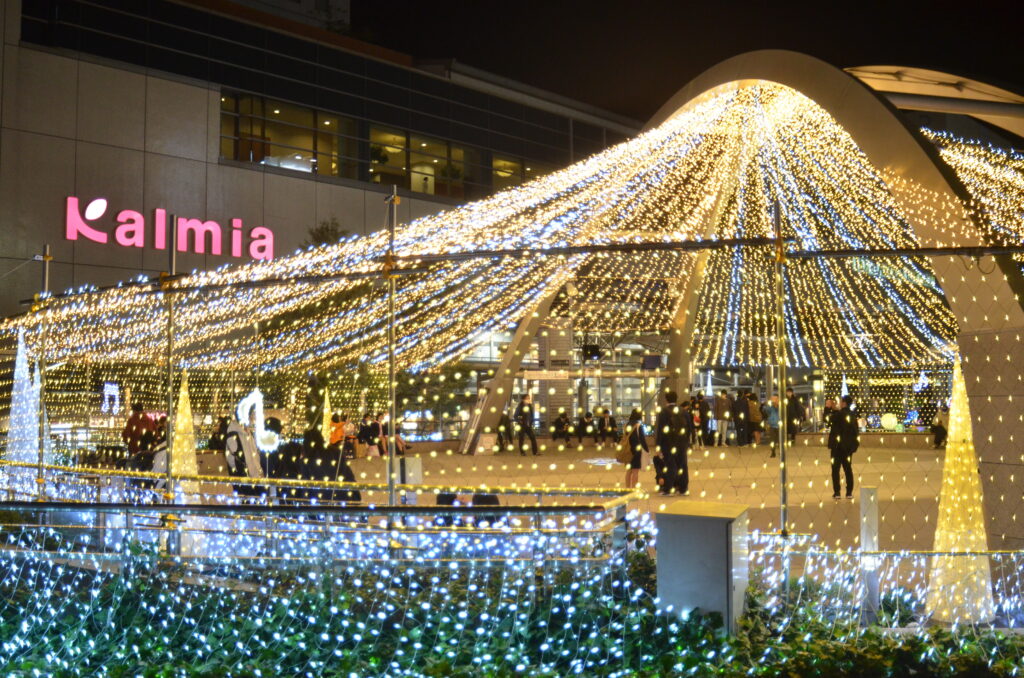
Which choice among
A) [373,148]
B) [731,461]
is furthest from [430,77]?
[731,461]

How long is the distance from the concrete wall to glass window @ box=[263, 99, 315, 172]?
668mm

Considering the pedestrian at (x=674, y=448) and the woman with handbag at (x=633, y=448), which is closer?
the pedestrian at (x=674, y=448)

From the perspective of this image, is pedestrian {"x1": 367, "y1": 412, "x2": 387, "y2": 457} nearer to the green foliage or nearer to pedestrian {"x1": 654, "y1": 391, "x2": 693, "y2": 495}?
pedestrian {"x1": 654, "y1": 391, "x2": 693, "y2": 495}

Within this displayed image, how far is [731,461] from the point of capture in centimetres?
1956

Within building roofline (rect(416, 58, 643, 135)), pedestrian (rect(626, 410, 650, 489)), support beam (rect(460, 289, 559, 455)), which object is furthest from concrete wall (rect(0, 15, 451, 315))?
pedestrian (rect(626, 410, 650, 489))

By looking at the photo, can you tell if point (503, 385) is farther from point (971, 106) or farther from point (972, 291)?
point (972, 291)

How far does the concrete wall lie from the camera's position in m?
25.4

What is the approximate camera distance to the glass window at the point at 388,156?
33250mm

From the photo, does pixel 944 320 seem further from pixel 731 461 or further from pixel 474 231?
pixel 474 231

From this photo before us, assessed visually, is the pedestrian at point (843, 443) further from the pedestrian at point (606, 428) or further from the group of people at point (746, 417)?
the pedestrian at point (606, 428)

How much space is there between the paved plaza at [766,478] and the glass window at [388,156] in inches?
454

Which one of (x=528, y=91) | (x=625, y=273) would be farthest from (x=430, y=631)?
(x=528, y=91)

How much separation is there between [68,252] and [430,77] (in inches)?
533

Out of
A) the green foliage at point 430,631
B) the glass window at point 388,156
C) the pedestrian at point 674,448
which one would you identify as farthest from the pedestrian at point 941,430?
the glass window at point 388,156
